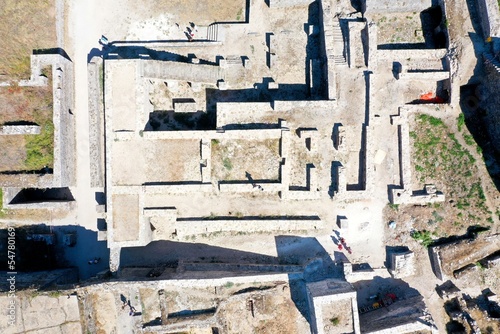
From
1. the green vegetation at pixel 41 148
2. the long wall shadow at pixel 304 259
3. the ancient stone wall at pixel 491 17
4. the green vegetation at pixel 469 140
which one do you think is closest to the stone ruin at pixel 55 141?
the green vegetation at pixel 41 148

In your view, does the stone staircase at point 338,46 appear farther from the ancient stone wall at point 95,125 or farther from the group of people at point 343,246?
the ancient stone wall at point 95,125

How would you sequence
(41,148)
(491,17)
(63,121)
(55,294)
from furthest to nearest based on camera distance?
(41,148)
(63,121)
(491,17)
(55,294)

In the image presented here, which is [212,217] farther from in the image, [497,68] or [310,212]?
[497,68]

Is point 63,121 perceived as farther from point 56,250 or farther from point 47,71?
point 56,250

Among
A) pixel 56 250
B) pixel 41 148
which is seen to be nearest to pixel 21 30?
pixel 41 148

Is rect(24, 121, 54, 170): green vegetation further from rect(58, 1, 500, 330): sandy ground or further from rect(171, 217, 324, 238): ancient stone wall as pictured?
rect(171, 217, 324, 238): ancient stone wall

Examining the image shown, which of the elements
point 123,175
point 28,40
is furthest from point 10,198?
point 28,40

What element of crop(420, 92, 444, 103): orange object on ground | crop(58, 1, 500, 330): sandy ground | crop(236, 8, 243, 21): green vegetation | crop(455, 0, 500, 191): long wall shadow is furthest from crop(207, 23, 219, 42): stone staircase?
crop(455, 0, 500, 191): long wall shadow
